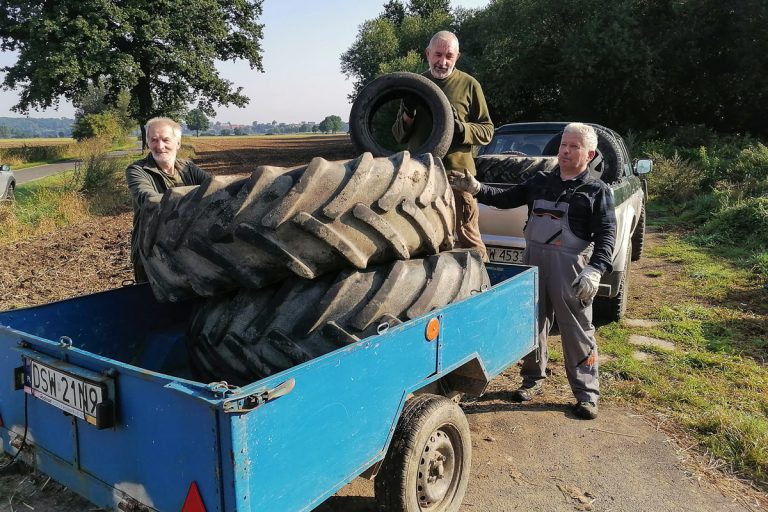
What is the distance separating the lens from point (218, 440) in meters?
1.67

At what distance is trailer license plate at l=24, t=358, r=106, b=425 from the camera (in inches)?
79.3

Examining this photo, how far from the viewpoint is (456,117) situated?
4145 mm

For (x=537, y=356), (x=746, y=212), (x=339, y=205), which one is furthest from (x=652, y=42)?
(x=339, y=205)

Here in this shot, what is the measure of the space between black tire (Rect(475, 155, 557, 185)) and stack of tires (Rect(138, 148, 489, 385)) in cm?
298

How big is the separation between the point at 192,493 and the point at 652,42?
66.8 ft

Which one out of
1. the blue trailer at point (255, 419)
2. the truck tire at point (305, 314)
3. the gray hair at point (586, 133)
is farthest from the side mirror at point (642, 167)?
the truck tire at point (305, 314)

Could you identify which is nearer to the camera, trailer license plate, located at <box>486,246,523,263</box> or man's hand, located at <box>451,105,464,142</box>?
man's hand, located at <box>451,105,464,142</box>

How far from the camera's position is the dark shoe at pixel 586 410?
3.87 m

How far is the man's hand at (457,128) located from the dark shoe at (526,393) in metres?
1.81

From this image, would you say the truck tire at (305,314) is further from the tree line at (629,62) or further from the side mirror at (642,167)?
the tree line at (629,62)

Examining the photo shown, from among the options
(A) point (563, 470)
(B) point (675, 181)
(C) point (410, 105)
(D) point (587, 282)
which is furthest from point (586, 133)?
(B) point (675, 181)

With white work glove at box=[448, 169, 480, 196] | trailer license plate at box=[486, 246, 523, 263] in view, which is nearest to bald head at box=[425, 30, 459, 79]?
white work glove at box=[448, 169, 480, 196]

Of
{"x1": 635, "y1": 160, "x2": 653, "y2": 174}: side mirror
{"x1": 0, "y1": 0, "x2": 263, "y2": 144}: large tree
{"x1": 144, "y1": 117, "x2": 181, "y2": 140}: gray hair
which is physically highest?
{"x1": 0, "y1": 0, "x2": 263, "y2": 144}: large tree

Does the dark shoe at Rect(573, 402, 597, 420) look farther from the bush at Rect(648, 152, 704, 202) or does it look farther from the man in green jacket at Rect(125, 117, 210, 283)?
the bush at Rect(648, 152, 704, 202)
